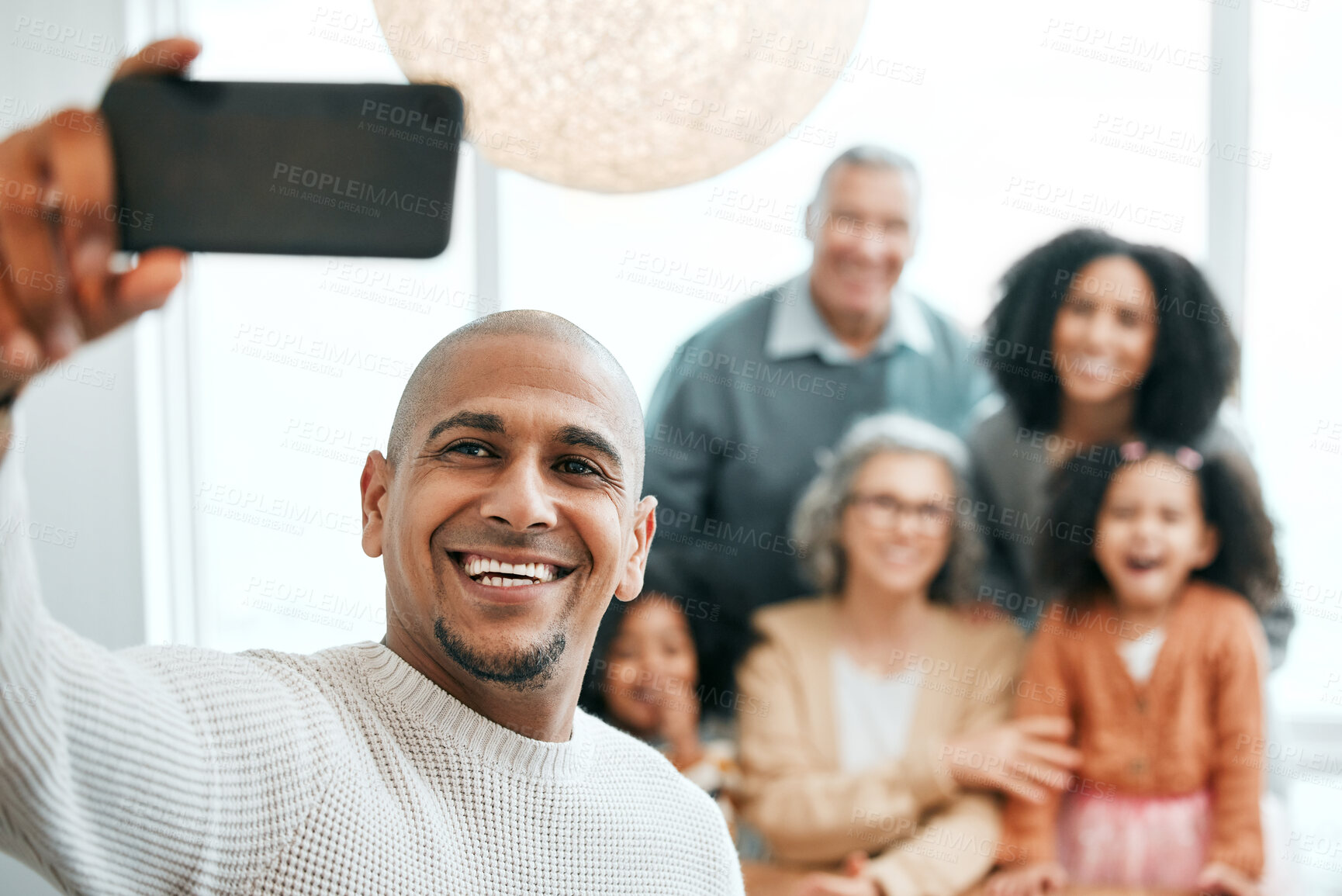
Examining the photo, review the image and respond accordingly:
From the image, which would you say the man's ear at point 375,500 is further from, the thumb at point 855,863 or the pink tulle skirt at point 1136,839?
the pink tulle skirt at point 1136,839

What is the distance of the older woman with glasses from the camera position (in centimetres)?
234

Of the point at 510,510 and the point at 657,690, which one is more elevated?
the point at 510,510

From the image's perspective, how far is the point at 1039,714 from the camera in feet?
7.72

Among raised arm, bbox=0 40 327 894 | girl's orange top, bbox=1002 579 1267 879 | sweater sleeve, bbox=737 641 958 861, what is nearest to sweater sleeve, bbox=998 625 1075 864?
girl's orange top, bbox=1002 579 1267 879

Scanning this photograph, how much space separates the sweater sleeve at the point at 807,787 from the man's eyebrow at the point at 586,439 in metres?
1.50

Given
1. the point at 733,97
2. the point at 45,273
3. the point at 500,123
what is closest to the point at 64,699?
the point at 45,273

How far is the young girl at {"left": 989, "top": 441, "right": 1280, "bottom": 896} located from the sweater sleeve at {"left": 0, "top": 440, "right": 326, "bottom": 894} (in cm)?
193

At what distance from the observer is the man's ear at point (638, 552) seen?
3.62 feet

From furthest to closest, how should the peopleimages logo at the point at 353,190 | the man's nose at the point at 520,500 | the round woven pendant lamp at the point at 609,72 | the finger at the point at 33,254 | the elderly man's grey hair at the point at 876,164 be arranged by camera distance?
the elderly man's grey hair at the point at 876,164
the round woven pendant lamp at the point at 609,72
the man's nose at the point at 520,500
the peopleimages logo at the point at 353,190
the finger at the point at 33,254

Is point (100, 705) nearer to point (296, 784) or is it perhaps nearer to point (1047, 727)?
point (296, 784)

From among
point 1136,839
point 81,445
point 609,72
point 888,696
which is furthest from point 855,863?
point 81,445

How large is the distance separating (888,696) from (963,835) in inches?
13.1

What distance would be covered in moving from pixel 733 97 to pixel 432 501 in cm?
74

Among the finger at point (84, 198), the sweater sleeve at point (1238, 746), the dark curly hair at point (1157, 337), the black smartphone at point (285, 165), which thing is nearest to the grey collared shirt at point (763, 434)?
the dark curly hair at point (1157, 337)
